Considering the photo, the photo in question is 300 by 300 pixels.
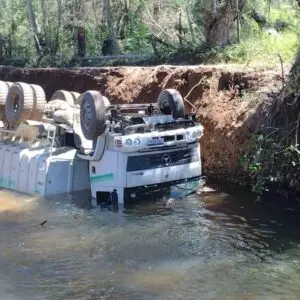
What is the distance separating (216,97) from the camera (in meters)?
13.9

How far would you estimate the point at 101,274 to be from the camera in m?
7.83

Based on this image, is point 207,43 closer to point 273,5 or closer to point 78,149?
point 273,5

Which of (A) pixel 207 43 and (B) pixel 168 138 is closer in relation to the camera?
(B) pixel 168 138

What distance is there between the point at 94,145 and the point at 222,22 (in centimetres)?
872

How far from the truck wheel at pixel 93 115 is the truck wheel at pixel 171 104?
5.00ft

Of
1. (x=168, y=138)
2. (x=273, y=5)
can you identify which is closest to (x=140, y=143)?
(x=168, y=138)

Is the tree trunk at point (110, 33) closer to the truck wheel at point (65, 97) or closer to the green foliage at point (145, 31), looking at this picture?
the green foliage at point (145, 31)

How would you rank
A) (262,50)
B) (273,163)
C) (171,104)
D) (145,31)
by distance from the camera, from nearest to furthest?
(273,163) → (171,104) → (262,50) → (145,31)

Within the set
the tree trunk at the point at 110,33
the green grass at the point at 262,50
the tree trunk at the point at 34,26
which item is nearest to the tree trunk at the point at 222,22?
the green grass at the point at 262,50

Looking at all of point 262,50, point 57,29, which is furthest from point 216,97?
point 57,29

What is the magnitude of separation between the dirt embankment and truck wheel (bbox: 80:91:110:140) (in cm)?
288

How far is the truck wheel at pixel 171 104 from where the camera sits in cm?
1209

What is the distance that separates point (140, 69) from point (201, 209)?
724 cm

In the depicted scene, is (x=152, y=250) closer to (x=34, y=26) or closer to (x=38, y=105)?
(x=38, y=105)
